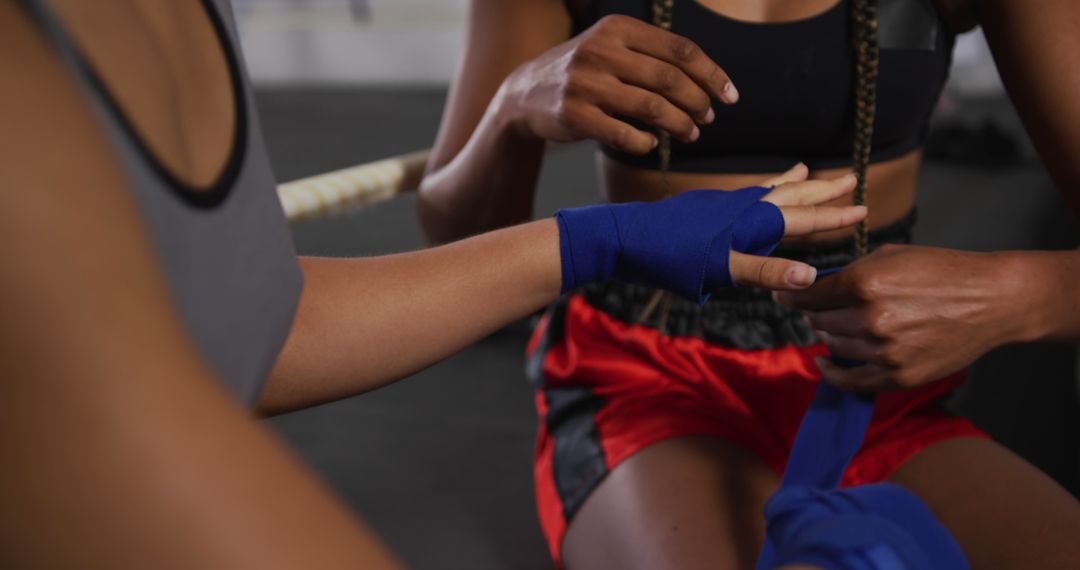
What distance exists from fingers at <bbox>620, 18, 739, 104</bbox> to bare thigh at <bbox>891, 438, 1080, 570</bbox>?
1.19 feet

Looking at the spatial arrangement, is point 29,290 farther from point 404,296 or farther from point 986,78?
point 986,78

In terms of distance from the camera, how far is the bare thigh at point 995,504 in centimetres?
74

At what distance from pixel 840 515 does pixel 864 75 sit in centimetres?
42

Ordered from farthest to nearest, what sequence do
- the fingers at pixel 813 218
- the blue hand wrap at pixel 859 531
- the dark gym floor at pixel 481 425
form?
the dark gym floor at pixel 481 425 → the fingers at pixel 813 218 → the blue hand wrap at pixel 859 531

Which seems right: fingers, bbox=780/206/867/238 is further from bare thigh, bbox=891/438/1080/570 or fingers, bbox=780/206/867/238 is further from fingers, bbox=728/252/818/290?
bare thigh, bbox=891/438/1080/570

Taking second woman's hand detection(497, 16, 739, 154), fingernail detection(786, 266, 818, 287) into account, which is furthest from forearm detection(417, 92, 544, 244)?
fingernail detection(786, 266, 818, 287)

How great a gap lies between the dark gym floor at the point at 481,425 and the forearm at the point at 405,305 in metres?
0.30

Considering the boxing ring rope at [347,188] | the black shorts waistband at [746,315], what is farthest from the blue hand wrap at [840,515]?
the boxing ring rope at [347,188]

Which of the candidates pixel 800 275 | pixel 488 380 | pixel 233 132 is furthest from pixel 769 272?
pixel 488 380

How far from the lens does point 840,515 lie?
64cm

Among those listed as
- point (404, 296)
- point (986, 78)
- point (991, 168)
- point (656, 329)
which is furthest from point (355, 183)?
point (986, 78)

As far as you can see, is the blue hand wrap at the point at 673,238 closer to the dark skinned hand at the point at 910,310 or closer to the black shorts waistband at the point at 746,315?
the dark skinned hand at the point at 910,310

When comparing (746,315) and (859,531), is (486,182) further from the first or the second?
(859,531)

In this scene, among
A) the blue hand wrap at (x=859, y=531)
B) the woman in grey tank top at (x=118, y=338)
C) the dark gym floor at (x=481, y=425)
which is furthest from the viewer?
the dark gym floor at (x=481, y=425)
